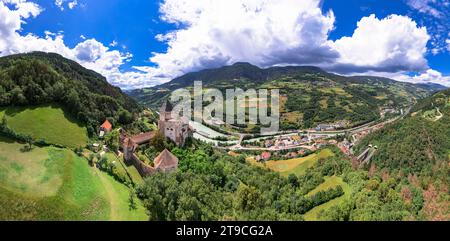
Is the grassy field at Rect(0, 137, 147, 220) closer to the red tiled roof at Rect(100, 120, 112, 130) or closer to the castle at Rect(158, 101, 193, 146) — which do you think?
the red tiled roof at Rect(100, 120, 112, 130)

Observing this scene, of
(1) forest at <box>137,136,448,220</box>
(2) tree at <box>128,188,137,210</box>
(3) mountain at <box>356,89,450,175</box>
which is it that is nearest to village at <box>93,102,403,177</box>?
(1) forest at <box>137,136,448,220</box>

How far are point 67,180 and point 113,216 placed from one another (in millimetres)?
6684

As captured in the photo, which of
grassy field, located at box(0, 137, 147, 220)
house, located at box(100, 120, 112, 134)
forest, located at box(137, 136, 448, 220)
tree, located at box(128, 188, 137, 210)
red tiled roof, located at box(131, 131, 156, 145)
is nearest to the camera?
grassy field, located at box(0, 137, 147, 220)

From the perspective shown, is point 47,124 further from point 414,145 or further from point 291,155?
point 414,145

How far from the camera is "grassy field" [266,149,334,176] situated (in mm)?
69988

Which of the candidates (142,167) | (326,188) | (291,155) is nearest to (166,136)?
(142,167)

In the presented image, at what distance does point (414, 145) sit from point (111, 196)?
71711 millimetres

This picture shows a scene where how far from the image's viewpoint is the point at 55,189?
97.0ft

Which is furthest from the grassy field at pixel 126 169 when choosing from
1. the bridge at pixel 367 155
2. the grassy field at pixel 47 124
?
the bridge at pixel 367 155

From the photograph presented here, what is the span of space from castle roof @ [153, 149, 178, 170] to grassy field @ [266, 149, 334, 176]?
33542 millimetres

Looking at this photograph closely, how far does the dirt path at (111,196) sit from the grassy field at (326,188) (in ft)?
→ 87.4

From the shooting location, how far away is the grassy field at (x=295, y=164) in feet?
230

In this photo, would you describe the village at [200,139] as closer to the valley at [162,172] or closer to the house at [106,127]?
the house at [106,127]

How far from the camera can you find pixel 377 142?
8712cm
